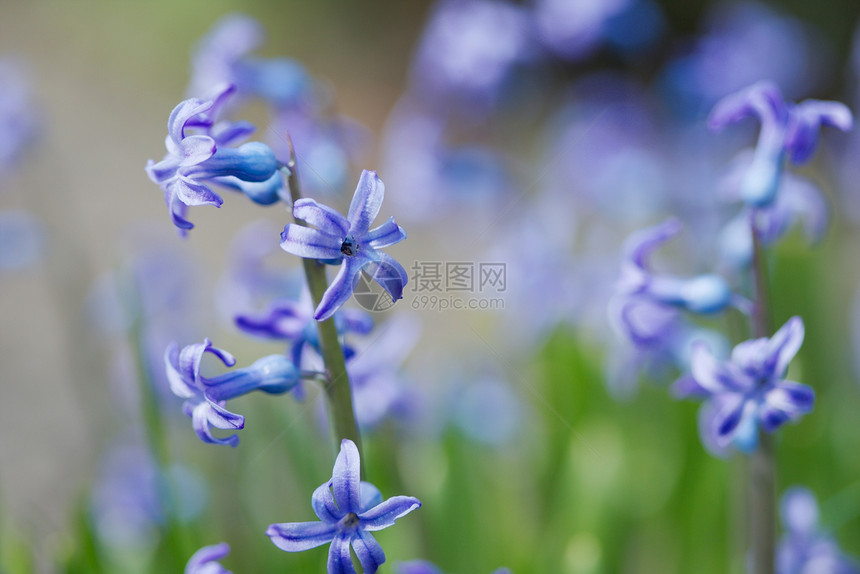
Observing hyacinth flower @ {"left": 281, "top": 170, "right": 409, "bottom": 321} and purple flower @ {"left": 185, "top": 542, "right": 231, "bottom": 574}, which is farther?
purple flower @ {"left": 185, "top": 542, "right": 231, "bottom": 574}

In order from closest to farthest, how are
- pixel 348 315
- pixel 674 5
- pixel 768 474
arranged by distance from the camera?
pixel 348 315 < pixel 768 474 < pixel 674 5

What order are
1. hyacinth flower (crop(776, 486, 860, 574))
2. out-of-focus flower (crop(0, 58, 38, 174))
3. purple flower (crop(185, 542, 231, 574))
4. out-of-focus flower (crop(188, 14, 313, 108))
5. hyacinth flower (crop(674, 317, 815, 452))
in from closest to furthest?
purple flower (crop(185, 542, 231, 574)) < hyacinth flower (crop(674, 317, 815, 452)) < hyacinth flower (crop(776, 486, 860, 574)) < out-of-focus flower (crop(188, 14, 313, 108)) < out-of-focus flower (crop(0, 58, 38, 174))

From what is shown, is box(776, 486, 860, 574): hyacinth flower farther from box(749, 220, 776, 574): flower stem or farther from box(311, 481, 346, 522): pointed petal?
box(311, 481, 346, 522): pointed petal

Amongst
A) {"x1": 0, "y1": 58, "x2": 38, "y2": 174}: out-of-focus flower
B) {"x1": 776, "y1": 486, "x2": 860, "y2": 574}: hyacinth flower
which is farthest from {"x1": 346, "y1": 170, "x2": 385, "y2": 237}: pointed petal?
{"x1": 0, "y1": 58, "x2": 38, "y2": 174}: out-of-focus flower

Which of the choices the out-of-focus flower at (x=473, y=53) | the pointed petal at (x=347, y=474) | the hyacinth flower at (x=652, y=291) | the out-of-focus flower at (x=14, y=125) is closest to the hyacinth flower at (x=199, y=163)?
the pointed petal at (x=347, y=474)

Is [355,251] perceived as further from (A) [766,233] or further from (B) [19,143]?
(B) [19,143]

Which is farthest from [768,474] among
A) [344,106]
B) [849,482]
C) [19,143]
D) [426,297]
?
[344,106]

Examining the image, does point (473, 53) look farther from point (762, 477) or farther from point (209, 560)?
point (209, 560)

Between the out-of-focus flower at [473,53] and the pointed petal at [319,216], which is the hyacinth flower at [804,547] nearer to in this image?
the pointed petal at [319,216]
